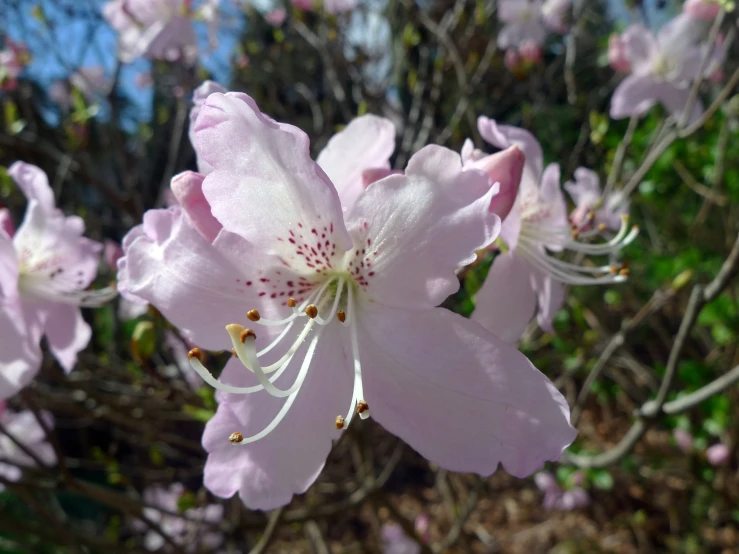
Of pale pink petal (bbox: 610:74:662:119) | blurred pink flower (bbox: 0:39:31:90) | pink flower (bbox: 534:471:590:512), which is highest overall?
pale pink petal (bbox: 610:74:662:119)

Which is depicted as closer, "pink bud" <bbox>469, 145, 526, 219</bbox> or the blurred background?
"pink bud" <bbox>469, 145, 526, 219</bbox>

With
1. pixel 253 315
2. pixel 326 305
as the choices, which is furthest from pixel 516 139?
pixel 253 315

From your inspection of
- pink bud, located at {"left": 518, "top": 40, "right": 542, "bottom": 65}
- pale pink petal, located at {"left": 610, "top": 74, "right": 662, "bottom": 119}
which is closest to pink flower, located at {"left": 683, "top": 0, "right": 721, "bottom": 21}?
pale pink petal, located at {"left": 610, "top": 74, "right": 662, "bottom": 119}

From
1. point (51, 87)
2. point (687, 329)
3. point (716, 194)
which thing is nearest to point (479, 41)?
point (716, 194)

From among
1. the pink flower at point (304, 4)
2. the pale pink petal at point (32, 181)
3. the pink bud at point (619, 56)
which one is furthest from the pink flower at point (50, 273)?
the pink flower at point (304, 4)

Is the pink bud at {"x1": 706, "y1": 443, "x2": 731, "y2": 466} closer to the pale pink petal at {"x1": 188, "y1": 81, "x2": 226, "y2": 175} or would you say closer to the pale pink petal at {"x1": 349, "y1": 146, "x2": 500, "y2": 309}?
the pale pink petal at {"x1": 349, "y1": 146, "x2": 500, "y2": 309}

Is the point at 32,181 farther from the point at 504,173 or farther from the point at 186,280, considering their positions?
the point at 504,173
